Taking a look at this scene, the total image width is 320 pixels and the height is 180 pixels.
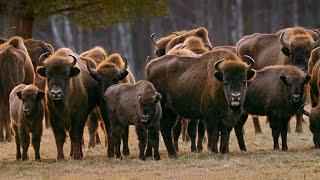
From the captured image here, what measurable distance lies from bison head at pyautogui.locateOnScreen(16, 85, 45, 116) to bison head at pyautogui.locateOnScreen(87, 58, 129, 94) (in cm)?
124

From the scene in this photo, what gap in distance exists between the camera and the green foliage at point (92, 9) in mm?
34438

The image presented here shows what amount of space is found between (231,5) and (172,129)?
128 feet

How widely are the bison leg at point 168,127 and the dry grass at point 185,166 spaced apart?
7.1 inches

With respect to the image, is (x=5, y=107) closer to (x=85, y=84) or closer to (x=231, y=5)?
(x=85, y=84)

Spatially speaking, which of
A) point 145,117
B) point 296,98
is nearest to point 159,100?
point 145,117

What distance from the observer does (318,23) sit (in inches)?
2266

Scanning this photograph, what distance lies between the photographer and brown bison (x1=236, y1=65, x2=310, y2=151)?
20.0 meters

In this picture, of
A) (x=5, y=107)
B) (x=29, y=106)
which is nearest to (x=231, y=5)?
(x=5, y=107)

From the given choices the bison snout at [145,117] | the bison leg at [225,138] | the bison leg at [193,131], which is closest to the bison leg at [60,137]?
the bison snout at [145,117]

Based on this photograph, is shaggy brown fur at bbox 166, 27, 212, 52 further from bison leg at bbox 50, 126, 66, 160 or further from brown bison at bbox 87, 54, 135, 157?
bison leg at bbox 50, 126, 66, 160

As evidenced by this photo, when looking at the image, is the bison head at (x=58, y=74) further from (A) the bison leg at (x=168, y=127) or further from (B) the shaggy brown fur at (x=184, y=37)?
(B) the shaggy brown fur at (x=184, y=37)

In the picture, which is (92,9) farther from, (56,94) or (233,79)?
(233,79)

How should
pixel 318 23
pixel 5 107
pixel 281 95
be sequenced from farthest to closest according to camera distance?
pixel 318 23, pixel 5 107, pixel 281 95

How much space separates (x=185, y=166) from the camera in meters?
17.9
